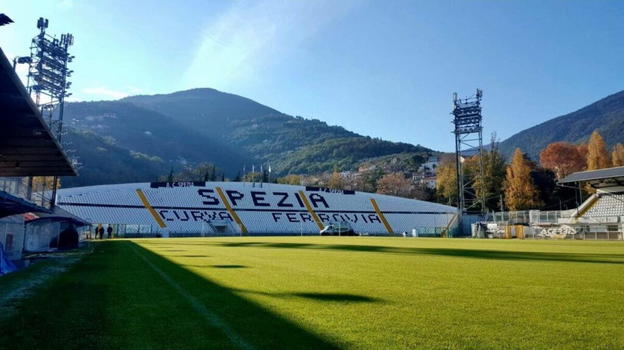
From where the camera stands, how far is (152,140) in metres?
178

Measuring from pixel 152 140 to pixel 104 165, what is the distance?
65.0 meters

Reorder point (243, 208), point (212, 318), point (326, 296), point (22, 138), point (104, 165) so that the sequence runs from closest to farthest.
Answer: point (212, 318)
point (326, 296)
point (22, 138)
point (243, 208)
point (104, 165)

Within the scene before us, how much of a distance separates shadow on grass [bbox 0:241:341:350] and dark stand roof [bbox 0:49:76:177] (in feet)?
15.1

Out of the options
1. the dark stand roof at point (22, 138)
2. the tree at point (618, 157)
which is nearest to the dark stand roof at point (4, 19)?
the dark stand roof at point (22, 138)

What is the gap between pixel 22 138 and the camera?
47.5 feet

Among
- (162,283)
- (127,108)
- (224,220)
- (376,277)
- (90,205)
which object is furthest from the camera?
(127,108)

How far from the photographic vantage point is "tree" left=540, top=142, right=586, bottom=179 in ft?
299

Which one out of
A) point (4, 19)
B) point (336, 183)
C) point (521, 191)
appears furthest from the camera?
point (336, 183)

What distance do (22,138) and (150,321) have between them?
39.8 ft

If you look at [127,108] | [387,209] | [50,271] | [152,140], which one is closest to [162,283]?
[50,271]

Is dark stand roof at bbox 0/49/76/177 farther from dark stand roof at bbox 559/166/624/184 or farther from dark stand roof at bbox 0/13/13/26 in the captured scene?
dark stand roof at bbox 559/166/624/184

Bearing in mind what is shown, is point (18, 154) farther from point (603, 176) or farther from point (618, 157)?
point (618, 157)

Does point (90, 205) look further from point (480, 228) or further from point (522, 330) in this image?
point (522, 330)

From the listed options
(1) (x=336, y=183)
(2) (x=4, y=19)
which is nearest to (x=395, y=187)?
(1) (x=336, y=183)
